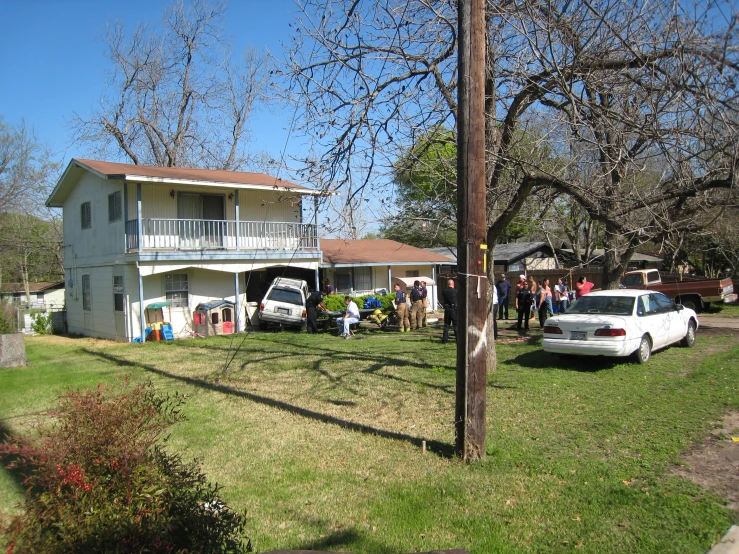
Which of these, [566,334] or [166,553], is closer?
[166,553]

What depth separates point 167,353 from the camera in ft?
50.1

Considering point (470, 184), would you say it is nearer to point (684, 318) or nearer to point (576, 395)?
point (576, 395)

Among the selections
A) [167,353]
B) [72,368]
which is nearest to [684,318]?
[167,353]

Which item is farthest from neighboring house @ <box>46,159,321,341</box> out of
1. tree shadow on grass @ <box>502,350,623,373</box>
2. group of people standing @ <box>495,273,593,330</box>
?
tree shadow on grass @ <box>502,350,623,373</box>

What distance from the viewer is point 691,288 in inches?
894

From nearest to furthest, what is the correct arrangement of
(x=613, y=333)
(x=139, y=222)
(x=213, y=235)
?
(x=613, y=333) → (x=139, y=222) → (x=213, y=235)

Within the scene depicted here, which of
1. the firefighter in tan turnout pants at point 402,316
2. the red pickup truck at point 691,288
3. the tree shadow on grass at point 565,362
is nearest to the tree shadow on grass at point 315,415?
the tree shadow on grass at point 565,362

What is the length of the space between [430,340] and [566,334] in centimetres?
531

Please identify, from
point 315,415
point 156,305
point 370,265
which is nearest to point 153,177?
point 156,305

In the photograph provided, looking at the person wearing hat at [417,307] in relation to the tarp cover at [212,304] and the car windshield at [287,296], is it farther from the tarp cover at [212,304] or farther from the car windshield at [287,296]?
the tarp cover at [212,304]

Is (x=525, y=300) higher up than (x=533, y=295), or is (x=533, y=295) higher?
(x=533, y=295)

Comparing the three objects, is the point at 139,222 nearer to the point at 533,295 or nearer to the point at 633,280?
the point at 533,295

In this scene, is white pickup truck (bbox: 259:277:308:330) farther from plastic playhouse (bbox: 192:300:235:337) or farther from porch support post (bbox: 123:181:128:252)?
porch support post (bbox: 123:181:128:252)

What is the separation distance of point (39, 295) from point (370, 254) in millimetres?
29956
